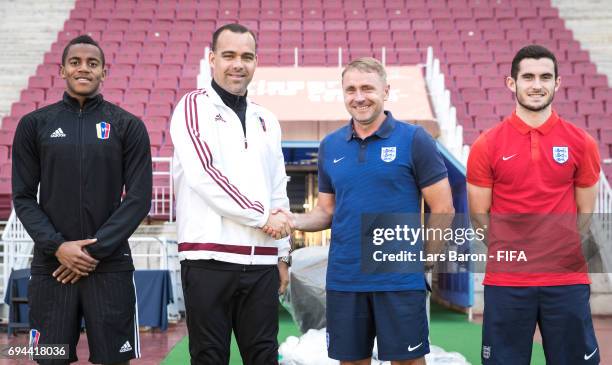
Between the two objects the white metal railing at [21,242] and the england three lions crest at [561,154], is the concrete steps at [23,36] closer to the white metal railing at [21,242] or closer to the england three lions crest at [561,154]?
the white metal railing at [21,242]

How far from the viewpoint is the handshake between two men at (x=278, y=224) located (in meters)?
3.20

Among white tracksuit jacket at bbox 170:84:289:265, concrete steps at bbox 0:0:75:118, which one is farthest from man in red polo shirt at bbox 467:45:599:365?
concrete steps at bbox 0:0:75:118

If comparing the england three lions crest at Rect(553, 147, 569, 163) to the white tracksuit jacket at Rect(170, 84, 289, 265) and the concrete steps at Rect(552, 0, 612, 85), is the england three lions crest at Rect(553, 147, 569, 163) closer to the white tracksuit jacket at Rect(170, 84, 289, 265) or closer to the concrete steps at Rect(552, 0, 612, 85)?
the white tracksuit jacket at Rect(170, 84, 289, 265)

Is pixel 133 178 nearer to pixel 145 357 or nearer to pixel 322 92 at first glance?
pixel 145 357

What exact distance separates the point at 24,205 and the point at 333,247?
4.34ft

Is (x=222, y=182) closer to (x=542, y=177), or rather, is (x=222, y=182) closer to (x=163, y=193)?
(x=542, y=177)

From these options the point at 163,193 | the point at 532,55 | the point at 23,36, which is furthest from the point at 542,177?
the point at 23,36

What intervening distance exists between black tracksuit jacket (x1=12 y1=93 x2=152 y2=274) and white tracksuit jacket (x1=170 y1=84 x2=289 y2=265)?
0.22m

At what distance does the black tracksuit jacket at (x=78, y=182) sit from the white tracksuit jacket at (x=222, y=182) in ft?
0.71

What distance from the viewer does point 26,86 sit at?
1529 centimetres

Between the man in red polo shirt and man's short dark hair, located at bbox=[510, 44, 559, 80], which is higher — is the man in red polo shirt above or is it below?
below

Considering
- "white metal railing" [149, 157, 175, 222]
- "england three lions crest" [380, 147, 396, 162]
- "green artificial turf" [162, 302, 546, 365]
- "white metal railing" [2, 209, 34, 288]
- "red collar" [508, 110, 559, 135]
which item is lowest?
"green artificial turf" [162, 302, 546, 365]

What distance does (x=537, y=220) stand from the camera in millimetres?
3186

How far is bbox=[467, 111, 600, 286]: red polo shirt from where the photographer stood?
3.18 meters
